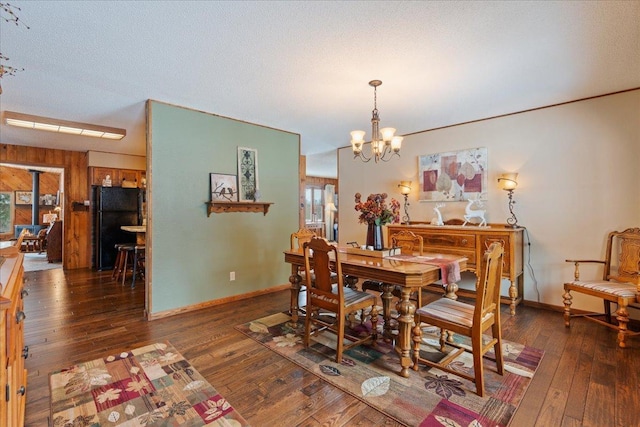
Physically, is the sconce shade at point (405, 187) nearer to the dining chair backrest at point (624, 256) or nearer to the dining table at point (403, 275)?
the dining table at point (403, 275)

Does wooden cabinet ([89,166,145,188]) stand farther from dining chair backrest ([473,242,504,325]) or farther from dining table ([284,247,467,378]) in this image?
dining chair backrest ([473,242,504,325])

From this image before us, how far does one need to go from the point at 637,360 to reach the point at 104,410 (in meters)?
3.88

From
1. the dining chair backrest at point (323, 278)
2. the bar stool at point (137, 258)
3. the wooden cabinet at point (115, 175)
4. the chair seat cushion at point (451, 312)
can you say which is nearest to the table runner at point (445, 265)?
the chair seat cushion at point (451, 312)

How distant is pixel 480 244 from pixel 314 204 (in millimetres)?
7742

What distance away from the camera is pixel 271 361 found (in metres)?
2.47

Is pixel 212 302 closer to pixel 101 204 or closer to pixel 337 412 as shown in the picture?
pixel 337 412

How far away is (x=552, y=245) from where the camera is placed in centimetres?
369

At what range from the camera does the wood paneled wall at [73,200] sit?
20.3ft

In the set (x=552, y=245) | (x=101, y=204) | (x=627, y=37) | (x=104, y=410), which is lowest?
(x=104, y=410)

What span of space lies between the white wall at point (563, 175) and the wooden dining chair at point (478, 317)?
207 cm

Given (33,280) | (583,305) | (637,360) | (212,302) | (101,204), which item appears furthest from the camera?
(101,204)

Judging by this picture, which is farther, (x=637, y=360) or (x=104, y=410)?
(x=637, y=360)

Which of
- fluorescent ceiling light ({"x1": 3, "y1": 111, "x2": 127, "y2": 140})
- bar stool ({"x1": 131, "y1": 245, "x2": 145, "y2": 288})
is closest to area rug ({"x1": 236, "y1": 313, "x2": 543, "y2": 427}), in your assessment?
bar stool ({"x1": 131, "y1": 245, "x2": 145, "y2": 288})

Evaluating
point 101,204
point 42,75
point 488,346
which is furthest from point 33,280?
point 488,346
